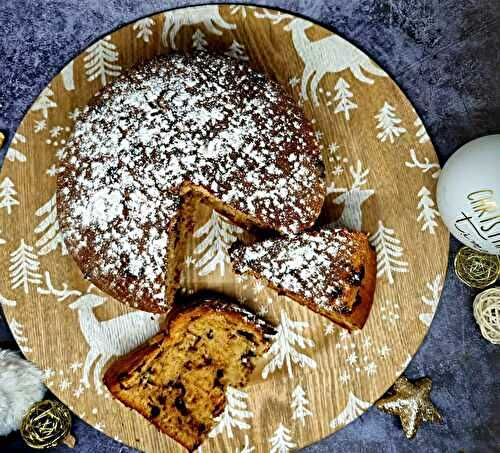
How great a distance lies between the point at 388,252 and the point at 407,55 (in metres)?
0.81

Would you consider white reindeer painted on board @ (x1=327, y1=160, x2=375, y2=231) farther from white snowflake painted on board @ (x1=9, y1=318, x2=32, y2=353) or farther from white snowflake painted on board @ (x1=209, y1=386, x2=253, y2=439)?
white snowflake painted on board @ (x1=9, y1=318, x2=32, y2=353)

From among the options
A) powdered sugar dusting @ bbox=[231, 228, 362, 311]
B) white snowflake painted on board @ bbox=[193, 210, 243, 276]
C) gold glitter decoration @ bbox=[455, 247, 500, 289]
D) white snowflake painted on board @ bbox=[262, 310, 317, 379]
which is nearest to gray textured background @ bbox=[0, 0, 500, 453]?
gold glitter decoration @ bbox=[455, 247, 500, 289]

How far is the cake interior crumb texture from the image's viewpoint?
205 cm

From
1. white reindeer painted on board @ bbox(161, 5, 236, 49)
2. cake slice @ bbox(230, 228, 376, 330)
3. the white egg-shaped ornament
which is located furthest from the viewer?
white reindeer painted on board @ bbox(161, 5, 236, 49)

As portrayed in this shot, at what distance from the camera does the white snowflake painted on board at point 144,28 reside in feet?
7.49

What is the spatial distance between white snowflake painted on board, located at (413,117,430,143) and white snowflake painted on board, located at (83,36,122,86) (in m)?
1.21

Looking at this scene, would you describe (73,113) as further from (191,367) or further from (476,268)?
(476,268)

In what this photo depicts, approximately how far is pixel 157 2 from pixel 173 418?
166 cm

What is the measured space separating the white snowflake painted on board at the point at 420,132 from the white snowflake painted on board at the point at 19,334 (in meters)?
1.76

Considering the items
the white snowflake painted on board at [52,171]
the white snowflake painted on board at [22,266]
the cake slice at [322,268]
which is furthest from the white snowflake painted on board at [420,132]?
the white snowflake painted on board at [22,266]

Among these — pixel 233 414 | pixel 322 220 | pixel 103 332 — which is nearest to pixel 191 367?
pixel 233 414

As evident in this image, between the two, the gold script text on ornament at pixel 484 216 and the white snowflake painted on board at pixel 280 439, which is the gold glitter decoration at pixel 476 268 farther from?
the white snowflake painted on board at pixel 280 439

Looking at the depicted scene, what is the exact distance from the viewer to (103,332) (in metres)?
2.31

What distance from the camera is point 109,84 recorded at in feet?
7.03
